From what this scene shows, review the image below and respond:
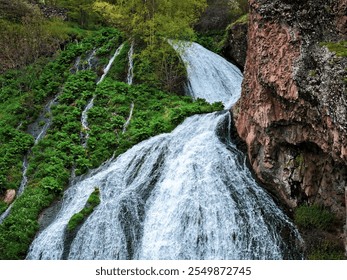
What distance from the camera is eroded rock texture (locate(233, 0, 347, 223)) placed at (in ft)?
30.3

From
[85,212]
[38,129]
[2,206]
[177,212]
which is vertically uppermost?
[38,129]

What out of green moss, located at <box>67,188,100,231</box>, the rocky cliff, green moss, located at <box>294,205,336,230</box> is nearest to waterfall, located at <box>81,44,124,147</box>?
green moss, located at <box>67,188,100,231</box>

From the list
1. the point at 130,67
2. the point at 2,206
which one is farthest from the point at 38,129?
the point at 130,67

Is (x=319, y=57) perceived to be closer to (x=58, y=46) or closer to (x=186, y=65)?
(x=186, y=65)

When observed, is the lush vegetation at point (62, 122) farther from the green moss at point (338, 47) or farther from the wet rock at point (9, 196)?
the green moss at point (338, 47)

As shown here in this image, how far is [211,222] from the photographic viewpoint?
1116 cm

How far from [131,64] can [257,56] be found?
1312 cm

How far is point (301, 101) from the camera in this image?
10.4 m

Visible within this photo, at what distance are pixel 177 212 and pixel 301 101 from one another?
506 cm

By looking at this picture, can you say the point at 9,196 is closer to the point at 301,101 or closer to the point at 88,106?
the point at 88,106

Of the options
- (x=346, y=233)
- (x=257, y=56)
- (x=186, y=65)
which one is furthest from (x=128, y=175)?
(x=186, y=65)

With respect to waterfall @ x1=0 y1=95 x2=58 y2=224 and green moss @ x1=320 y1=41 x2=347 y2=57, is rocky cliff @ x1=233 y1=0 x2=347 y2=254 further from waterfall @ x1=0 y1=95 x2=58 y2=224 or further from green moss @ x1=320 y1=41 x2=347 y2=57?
waterfall @ x1=0 y1=95 x2=58 y2=224

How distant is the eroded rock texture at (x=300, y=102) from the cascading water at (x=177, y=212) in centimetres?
109

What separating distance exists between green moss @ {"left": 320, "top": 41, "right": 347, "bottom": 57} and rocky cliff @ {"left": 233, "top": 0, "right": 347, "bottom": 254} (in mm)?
24
